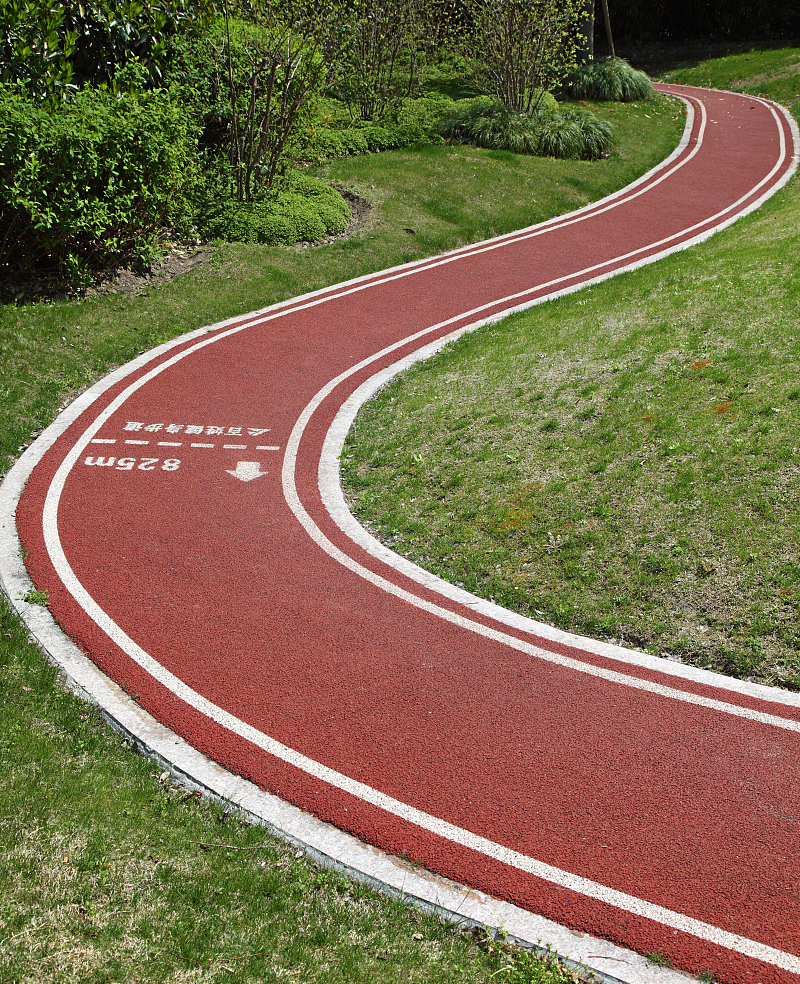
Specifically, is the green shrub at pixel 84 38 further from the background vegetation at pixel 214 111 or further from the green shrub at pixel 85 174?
the green shrub at pixel 85 174

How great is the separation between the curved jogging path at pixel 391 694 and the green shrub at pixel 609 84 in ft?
80.9

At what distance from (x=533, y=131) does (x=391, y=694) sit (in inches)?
889

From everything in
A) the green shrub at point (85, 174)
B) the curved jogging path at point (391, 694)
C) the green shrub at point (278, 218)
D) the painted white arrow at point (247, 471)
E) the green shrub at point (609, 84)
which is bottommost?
the curved jogging path at point (391, 694)

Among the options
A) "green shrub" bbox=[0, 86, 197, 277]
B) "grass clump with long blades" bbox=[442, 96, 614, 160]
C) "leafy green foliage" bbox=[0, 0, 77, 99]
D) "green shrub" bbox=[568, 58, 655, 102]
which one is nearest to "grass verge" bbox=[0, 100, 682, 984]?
"green shrub" bbox=[0, 86, 197, 277]

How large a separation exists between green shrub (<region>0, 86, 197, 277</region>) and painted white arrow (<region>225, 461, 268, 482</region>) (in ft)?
20.1

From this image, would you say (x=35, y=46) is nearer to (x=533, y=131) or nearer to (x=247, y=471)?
(x=247, y=471)

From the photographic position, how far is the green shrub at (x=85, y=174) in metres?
12.9

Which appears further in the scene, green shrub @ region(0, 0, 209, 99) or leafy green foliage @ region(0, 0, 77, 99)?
green shrub @ region(0, 0, 209, 99)

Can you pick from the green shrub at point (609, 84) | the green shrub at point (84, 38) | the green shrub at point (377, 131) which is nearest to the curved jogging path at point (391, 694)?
the green shrub at point (84, 38)

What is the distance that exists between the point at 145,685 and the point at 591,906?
360cm

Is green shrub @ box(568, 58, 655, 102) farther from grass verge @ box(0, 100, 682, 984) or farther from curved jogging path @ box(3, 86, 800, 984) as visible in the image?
grass verge @ box(0, 100, 682, 984)

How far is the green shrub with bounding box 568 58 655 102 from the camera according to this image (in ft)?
101

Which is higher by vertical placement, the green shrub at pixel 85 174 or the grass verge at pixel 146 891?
the green shrub at pixel 85 174

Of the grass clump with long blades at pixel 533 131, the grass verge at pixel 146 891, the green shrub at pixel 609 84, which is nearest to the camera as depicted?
the grass verge at pixel 146 891
